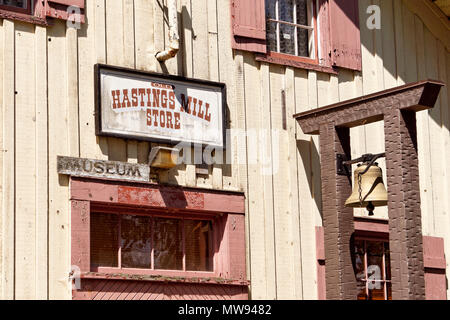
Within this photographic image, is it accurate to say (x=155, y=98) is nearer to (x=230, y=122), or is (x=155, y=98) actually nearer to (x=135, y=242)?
(x=230, y=122)

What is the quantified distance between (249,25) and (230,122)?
117 cm

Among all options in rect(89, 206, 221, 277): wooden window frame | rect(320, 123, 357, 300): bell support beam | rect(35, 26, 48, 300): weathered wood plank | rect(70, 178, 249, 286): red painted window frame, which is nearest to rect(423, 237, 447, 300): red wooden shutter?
rect(320, 123, 357, 300): bell support beam

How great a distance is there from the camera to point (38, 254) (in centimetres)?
981

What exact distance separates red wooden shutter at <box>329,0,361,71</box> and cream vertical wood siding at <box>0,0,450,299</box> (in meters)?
0.16

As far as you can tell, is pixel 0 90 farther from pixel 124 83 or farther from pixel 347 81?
pixel 347 81

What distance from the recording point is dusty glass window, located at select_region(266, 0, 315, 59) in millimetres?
12211

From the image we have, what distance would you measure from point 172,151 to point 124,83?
33.2 inches

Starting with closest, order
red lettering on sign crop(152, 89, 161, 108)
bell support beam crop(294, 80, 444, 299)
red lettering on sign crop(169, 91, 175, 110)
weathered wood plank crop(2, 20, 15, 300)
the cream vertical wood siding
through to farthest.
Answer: weathered wood plank crop(2, 20, 15, 300) → the cream vertical wood siding → bell support beam crop(294, 80, 444, 299) → red lettering on sign crop(152, 89, 161, 108) → red lettering on sign crop(169, 91, 175, 110)

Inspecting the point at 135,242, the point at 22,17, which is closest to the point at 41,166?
the point at 135,242

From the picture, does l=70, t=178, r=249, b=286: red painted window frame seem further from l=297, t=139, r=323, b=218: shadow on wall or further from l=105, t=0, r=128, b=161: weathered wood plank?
l=297, t=139, r=323, b=218: shadow on wall

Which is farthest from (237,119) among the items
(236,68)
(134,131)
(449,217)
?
(449,217)

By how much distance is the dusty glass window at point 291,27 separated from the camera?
12211 mm
